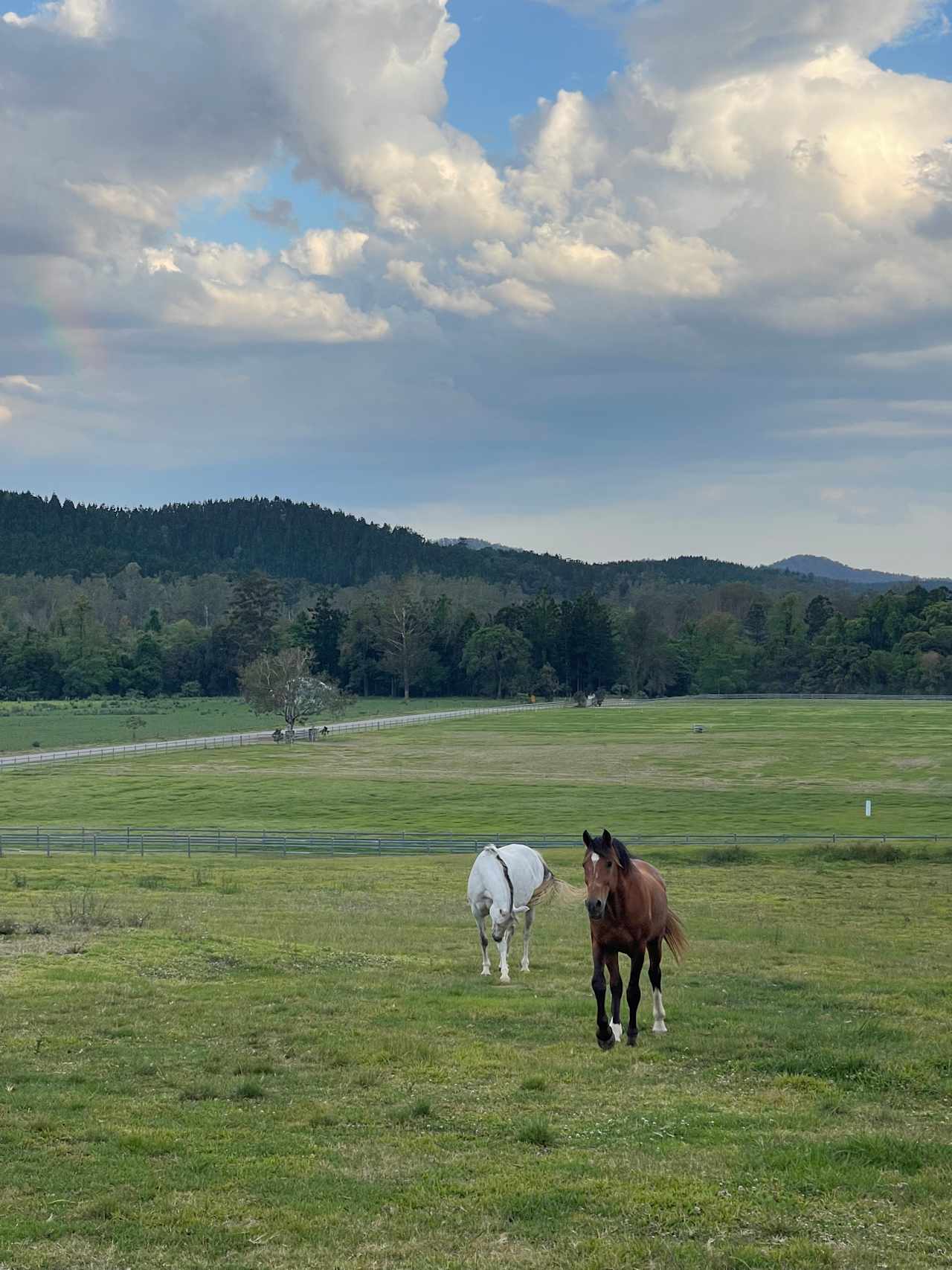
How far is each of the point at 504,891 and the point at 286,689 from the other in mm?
108646

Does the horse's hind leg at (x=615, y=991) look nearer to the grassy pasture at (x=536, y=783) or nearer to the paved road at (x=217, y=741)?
the grassy pasture at (x=536, y=783)

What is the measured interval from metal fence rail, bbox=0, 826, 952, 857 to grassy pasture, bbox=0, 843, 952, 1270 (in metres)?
25.5

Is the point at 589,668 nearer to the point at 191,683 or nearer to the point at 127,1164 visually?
the point at 191,683

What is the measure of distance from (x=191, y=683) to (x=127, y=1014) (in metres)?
183

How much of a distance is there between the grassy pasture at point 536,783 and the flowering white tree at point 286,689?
293 inches

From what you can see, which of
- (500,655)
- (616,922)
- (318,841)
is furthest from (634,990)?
(500,655)

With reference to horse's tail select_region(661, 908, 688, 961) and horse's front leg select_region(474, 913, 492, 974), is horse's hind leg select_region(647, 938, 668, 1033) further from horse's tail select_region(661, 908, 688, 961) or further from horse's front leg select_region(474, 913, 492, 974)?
horse's front leg select_region(474, 913, 492, 974)

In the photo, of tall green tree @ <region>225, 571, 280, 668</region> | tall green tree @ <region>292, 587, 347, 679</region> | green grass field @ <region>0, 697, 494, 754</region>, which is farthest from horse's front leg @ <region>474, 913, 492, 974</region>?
tall green tree @ <region>225, 571, 280, 668</region>

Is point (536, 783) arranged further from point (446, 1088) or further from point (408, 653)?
point (408, 653)

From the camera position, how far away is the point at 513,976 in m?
21.1

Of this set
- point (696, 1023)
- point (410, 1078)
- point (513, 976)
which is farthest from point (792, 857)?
point (410, 1078)

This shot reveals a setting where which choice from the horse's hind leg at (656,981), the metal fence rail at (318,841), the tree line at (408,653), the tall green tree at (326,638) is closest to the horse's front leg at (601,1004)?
the horse's hind leg at (656,981)

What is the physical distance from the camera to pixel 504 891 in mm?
21109

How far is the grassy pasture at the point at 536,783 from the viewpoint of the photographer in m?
65.1
